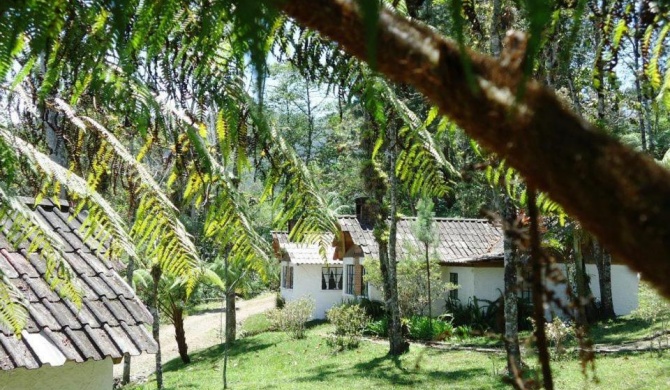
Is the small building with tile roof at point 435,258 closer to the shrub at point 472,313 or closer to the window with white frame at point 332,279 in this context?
the window with white frame at point 332,279

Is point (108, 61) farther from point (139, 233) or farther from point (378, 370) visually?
point (378, 370)

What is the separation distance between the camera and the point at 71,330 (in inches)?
221

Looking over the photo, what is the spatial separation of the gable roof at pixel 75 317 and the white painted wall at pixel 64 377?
36cm

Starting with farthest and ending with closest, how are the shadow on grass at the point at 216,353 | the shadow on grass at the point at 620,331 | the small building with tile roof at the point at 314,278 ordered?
the small building with tile roof at the point at 314,278, the shadow on grass at the point at 216,353, the shadow on grass at the point at 620,331

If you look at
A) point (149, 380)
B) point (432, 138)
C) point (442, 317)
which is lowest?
point (149, 380)

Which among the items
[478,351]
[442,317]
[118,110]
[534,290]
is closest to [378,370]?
[478,351]

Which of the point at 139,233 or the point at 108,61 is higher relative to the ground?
the point at 108,61

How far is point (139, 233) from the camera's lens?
3922 millimetres

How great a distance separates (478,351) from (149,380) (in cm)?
874

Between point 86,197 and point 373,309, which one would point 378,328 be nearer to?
point 373,309

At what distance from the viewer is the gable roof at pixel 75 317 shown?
17.2 feet

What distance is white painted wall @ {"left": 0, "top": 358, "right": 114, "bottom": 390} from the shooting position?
5539 mm

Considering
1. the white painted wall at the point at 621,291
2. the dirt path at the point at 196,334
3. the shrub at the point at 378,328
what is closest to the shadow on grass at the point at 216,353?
the dirt path at the point at 196,334

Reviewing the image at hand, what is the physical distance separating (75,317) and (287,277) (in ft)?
75.8
